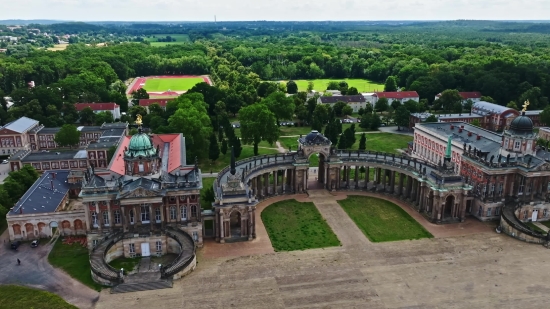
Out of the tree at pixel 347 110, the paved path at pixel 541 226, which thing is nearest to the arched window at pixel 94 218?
the paved path at pixel 541 226

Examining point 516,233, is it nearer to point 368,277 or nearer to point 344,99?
point 368,277

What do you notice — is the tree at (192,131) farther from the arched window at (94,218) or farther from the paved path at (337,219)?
the arched window at (94,218)

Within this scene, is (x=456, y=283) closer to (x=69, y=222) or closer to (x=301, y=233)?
(x=301, y=233)

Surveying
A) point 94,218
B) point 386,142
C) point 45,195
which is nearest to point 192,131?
point 45,195

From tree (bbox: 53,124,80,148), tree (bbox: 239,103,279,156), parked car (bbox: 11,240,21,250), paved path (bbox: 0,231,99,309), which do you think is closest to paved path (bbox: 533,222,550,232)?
tree (bbox: 239,103,279,156)

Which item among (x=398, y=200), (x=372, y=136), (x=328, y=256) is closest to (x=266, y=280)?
(x=328, y=256)

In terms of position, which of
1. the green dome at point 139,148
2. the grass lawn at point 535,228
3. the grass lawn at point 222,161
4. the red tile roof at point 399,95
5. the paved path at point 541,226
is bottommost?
the paved path at point 541,226
